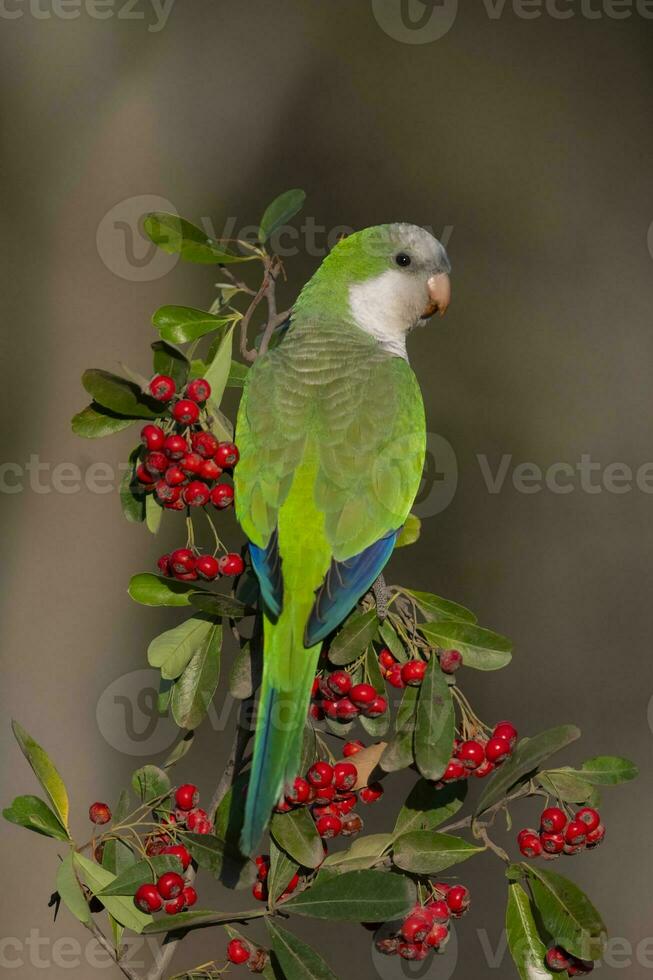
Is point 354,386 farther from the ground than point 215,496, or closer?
farther from the ground

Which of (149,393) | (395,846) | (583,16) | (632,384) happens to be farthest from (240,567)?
(583,16)

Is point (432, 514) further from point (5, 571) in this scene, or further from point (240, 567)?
point (240, 567)

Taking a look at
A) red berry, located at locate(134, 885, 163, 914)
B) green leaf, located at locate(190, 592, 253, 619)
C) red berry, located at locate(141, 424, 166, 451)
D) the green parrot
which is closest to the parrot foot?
the green parrot

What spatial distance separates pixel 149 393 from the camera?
5.63 ft

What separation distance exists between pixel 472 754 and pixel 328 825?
0.25 m

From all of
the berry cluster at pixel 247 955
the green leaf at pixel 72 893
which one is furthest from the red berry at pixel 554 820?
the green leaf at pixel 72 893

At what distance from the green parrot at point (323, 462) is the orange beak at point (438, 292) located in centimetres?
4

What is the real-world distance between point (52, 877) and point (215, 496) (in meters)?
1.87

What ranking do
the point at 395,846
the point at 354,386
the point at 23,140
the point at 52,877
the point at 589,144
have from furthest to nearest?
the point at 589,144 < the point at 23,140 < the point at 52,877 < the point at 354,386 < the point at 395,846

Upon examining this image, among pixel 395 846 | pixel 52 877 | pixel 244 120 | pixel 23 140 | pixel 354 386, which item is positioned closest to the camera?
pixel 395 846

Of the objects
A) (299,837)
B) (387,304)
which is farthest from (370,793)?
(387,304)

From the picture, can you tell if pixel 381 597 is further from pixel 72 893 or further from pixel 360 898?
pixel 72 893

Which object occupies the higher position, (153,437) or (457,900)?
(153,437)

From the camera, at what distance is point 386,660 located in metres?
1.83
